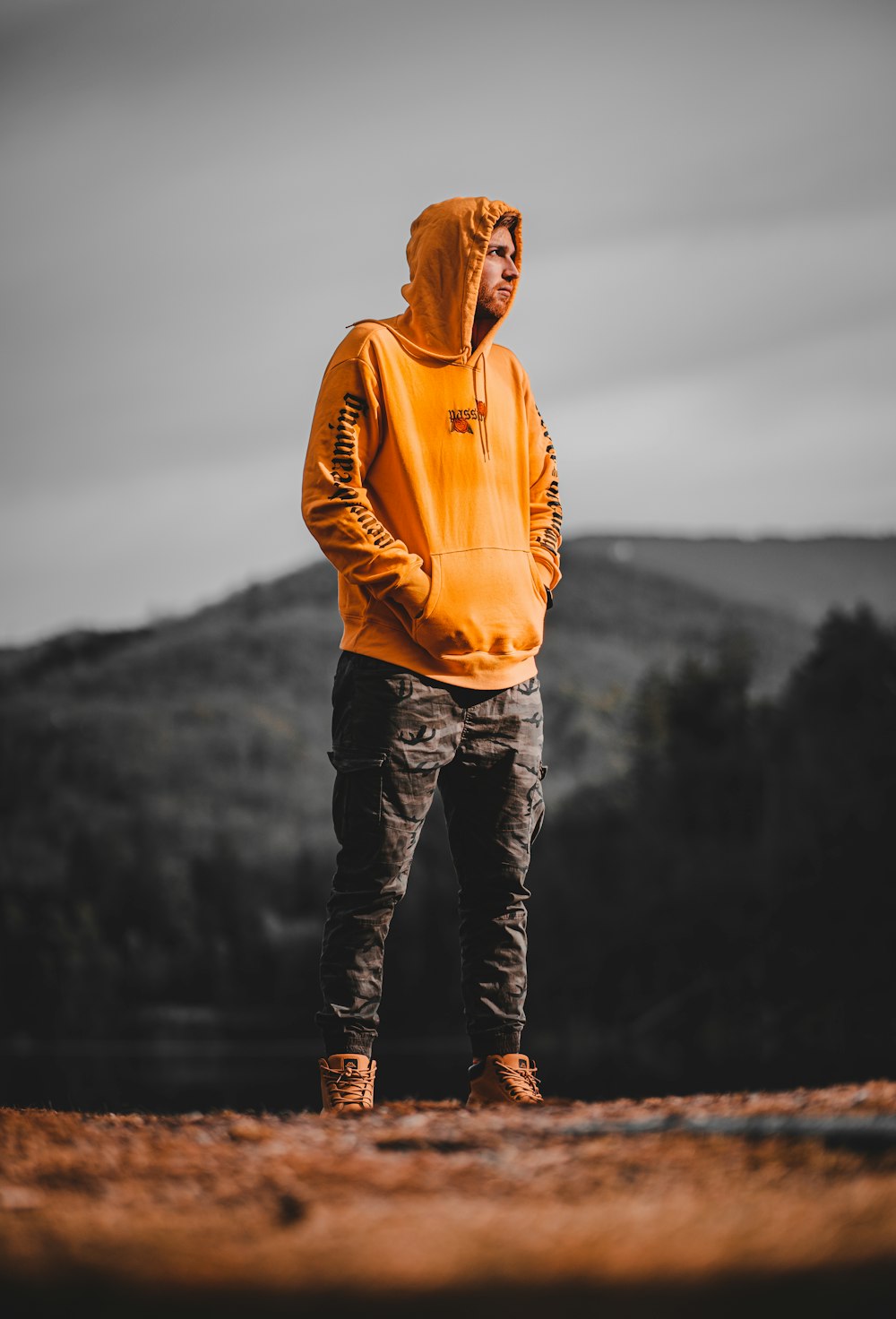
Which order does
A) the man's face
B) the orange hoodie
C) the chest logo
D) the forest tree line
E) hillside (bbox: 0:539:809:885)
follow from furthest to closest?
hillside (bbox: 0:539:809:885) < the forest tree line < the man's face < the chest logo < the orange hoodie

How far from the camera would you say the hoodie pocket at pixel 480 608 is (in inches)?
156

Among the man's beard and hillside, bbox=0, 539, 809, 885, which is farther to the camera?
hillside, bbox=0, 539, 809, 885

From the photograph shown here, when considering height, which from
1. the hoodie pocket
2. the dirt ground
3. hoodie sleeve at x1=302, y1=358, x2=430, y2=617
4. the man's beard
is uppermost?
the man's beard

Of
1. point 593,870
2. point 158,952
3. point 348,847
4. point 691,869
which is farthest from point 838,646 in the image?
point 348,847

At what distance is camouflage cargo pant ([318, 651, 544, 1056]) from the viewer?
3904 millimetres

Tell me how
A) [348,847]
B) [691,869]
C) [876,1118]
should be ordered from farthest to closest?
[691,869] → [348,847] → [876,1118]

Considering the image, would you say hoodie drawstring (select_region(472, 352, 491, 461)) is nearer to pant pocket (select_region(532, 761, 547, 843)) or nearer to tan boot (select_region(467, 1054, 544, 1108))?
pant pocket (select_region(532, 761, 547, 843))

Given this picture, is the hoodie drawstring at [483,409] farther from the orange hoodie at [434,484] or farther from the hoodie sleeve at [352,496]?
the hoodie sleeve at [352,496]

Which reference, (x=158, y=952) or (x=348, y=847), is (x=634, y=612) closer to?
(x=158, y=952)

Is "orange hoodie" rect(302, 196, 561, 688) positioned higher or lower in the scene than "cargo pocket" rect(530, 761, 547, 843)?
higher

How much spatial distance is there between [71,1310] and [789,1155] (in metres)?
1.20

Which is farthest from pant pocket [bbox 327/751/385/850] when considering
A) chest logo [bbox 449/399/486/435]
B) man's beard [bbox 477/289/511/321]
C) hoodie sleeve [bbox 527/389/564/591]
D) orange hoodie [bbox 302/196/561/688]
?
man's beard [bbox 477/289/511/321]

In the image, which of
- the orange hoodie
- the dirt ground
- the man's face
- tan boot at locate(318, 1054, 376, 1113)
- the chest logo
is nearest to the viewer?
the dirt ground

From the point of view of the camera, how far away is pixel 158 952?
75688 mm
